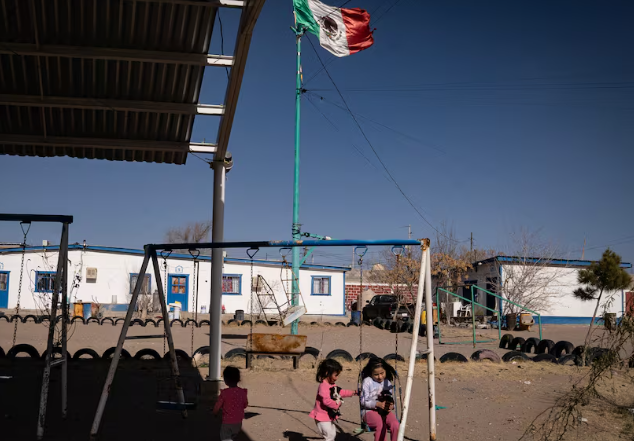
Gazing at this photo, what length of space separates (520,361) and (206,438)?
9806mm

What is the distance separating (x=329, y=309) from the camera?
4125 cm

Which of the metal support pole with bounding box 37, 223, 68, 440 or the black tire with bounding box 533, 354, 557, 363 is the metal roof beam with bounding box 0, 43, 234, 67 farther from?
the black tire with bounding box 533, 354, 557, 363

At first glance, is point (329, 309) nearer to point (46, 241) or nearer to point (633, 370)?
point (46, 241)

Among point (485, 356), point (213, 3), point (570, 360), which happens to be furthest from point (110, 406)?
point (570, 360)

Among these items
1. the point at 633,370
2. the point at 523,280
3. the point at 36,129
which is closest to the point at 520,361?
the point at 633,370

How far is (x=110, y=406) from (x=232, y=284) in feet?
99.9

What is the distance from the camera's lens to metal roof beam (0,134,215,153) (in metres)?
9.77

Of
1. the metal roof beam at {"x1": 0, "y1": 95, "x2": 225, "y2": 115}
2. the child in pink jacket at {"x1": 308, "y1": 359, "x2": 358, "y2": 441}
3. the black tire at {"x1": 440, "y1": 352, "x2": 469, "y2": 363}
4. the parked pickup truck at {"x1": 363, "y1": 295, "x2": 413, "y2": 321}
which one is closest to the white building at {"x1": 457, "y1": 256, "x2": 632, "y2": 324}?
the parked pickup truck at {"x1": 363, "y1": 295, "x2": 413, "y2": 321}

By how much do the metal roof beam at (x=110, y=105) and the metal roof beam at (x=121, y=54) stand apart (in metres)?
0.99

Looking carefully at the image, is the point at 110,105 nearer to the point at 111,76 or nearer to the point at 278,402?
the point at 111,76

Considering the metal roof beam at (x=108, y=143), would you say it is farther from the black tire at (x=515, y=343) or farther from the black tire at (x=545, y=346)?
the black tire at (x=515, y=343)

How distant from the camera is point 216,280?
1001cm

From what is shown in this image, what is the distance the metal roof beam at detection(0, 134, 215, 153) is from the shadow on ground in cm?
367

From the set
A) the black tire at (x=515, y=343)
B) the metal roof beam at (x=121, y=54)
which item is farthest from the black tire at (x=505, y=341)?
the metal roof beam at (x=121, y=54)
